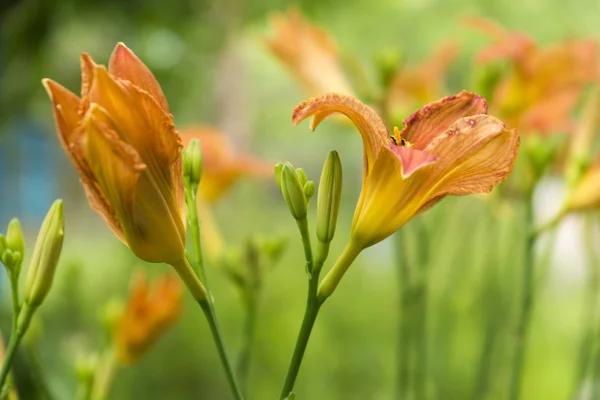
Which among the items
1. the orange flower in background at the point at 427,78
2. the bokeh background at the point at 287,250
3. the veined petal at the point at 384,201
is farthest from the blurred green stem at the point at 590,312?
the veined petal at the point at 384,201

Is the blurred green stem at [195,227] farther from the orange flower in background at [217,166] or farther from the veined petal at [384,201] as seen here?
the orange flower in background at [217,166]

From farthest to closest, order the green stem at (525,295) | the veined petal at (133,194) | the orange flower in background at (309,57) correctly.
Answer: the orange flower in background at (309,57) < the green stem at (525,295) < the veined petal at (133,194)

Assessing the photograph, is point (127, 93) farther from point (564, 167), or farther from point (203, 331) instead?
point (203, 331)

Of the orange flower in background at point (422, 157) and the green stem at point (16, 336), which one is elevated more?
the orange flower in background at point (422, 157)

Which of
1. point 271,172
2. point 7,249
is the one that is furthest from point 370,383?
point 7,249

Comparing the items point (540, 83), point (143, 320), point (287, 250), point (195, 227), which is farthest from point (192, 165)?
point (287, 250)

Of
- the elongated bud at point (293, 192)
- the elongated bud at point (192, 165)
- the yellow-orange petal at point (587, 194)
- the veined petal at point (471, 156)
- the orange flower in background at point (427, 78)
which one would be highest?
the orange flower in background at point (427, 78)

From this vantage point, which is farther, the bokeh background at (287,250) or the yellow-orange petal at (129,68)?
the bokeh background at (287,250)
